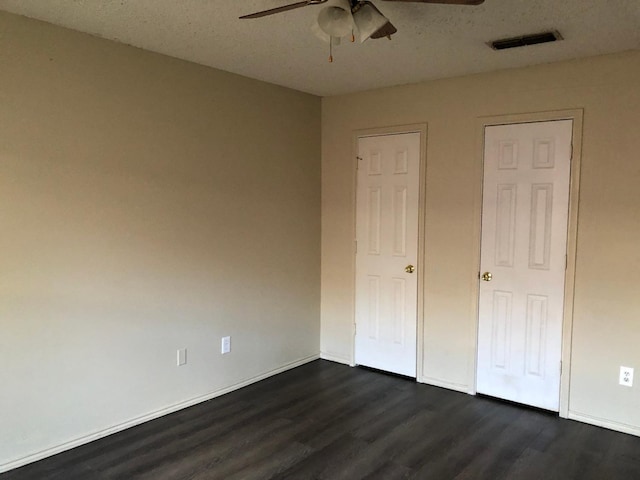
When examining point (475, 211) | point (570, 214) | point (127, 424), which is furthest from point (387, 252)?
point (127, 424)

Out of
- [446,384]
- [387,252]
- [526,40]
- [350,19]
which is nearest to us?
[350,19]

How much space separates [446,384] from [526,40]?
259 cm

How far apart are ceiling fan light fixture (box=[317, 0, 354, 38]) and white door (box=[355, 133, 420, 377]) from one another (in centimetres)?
197

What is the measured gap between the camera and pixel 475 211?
3.76 meters

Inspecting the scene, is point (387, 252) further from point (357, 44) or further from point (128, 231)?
point (128, 231)

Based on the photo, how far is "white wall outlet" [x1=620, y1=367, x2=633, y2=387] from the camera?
321 cm

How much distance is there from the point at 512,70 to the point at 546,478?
8.75 feet

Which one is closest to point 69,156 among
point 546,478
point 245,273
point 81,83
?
point 81,83

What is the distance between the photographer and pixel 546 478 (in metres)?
2.71

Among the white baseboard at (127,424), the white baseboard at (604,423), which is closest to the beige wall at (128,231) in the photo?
the white baseboard at (127,424)

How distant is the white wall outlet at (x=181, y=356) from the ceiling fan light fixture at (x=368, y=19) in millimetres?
2441

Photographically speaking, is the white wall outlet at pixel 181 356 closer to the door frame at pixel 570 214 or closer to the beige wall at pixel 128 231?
the beige wall at pixel 128 231

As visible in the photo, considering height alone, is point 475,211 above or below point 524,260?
above

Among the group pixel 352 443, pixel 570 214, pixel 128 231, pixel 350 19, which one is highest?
pixel 350 19
